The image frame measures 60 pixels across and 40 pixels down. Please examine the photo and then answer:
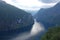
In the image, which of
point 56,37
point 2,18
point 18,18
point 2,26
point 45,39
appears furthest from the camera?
point 18,18

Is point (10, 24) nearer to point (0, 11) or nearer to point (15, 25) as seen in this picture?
point (15, 25)

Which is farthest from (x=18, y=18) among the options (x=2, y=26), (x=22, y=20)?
(x=2, y=26)

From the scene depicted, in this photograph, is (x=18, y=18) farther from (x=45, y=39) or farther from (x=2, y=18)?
(x=45, y=39)

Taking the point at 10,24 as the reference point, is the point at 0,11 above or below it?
above

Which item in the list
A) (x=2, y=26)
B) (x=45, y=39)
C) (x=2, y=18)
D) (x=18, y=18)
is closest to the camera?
(x=45, y=39)

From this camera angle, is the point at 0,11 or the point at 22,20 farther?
the point at 22,20

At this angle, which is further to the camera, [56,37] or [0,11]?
[0,11]

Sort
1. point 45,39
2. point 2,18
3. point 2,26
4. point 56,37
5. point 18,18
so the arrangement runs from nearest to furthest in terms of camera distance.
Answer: point 56,37 < point 45,39 < point 2,26 < point 2,18 < point 18,18

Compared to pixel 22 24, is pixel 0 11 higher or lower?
higher

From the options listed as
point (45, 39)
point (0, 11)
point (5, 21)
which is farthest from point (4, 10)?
point (45, 39)
